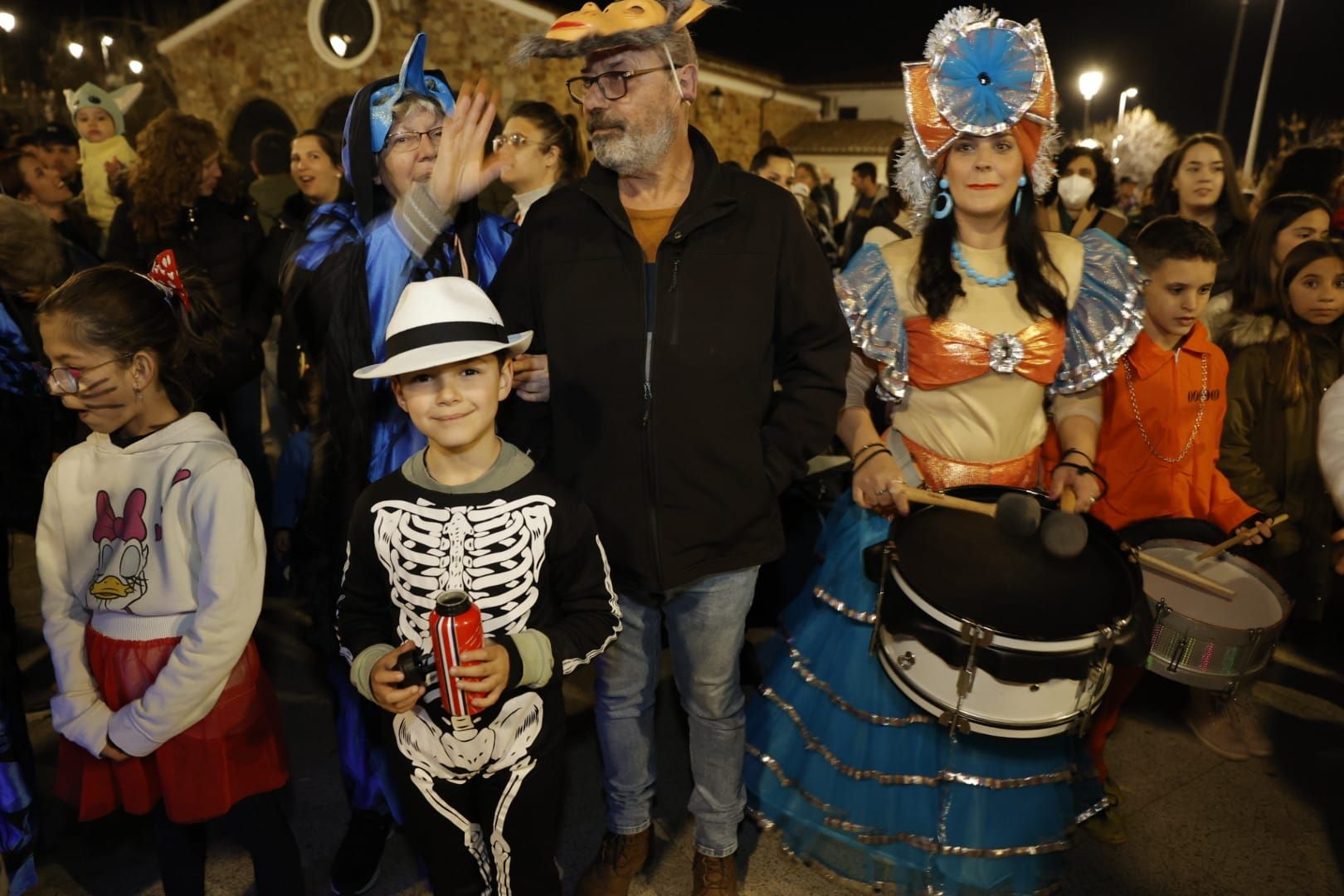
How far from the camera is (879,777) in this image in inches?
104

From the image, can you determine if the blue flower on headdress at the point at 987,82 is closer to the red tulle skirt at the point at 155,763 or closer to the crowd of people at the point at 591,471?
the crowd of people at the point at 591,471

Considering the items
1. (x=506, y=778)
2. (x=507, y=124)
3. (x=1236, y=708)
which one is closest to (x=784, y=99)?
(x=507, y=124)

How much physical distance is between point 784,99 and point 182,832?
25495 millimetres

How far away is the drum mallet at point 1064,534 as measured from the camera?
2.22 m

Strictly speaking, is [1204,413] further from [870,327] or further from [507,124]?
[507,124]

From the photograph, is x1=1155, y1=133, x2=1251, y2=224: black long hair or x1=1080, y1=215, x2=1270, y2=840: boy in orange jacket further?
x1=1155, y1=133, x2=1251, y2=224: black long hair

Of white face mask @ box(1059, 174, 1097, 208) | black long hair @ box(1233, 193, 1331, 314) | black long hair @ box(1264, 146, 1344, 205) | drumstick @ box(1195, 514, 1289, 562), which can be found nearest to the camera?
drumstick @ box(1195, 514, 1289, 562)

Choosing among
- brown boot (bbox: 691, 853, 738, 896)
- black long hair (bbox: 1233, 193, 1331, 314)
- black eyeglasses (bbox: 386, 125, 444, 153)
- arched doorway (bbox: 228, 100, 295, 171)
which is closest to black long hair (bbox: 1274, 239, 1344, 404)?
black long hair (bbox: 1233, 193, 1331, 314)

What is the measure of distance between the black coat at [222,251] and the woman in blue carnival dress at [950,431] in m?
3.31

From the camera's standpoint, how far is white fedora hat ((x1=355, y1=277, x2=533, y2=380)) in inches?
77.0

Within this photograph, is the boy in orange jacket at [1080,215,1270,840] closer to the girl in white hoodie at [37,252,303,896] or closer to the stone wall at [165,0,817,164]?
the girl in white hoodie at [37,252,303,896]

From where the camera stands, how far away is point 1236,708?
3695 mm

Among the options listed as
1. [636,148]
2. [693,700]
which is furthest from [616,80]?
[693,700]

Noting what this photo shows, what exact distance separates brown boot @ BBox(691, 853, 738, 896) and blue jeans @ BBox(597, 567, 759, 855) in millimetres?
32
